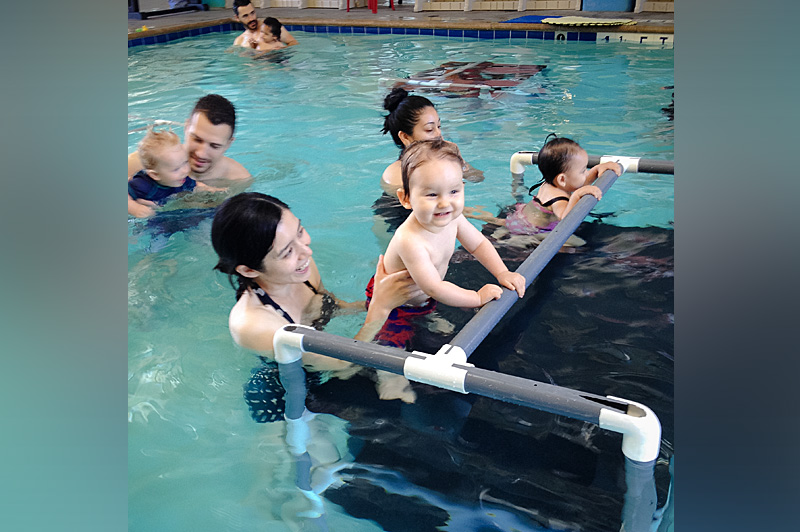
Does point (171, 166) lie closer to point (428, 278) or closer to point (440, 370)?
point (428, 278)

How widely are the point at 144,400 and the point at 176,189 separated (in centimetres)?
210

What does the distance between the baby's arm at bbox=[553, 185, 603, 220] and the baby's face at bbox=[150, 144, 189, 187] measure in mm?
2373

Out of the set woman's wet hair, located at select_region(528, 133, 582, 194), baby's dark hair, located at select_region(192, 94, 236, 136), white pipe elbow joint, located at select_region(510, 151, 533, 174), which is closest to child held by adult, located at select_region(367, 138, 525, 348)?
woman's wet hair, located at select_region(528, 133, 582, 194)

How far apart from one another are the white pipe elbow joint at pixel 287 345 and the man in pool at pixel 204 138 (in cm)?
227

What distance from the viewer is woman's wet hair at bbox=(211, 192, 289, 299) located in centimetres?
242

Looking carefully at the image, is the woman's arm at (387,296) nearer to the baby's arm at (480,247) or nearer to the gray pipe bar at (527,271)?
the baby's arm at (480,247)

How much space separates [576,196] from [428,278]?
135cm

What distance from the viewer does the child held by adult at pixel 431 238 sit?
2.57 metres

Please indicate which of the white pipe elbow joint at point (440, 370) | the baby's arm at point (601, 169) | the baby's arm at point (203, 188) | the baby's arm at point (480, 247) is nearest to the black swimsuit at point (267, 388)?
the white pipe elbow joint at point (440, 370)

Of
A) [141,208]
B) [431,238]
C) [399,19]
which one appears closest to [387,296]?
[431,238]
